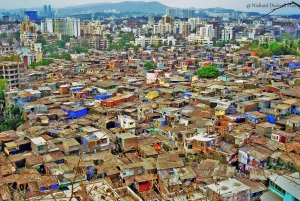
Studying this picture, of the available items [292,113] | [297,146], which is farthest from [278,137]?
[292,113]

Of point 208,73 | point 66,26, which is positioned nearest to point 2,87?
point 208,73

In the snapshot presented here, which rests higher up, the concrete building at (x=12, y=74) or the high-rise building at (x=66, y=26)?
the high-rise building at (x=66, y=26)

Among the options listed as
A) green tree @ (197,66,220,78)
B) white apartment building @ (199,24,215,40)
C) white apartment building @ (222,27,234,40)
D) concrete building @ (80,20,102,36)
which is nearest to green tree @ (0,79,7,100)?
green tree @ (197,66,220,78)

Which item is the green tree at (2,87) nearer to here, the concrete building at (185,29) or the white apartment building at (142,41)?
the white apartment building at (142,41)

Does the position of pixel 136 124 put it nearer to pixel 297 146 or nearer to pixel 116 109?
pixel 116 109

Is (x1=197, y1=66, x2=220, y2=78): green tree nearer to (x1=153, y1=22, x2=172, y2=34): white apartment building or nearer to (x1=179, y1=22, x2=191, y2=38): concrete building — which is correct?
(x1=179, y1=22, x2=191, y2=38): concrete building

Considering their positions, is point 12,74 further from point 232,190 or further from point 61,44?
point 61,44

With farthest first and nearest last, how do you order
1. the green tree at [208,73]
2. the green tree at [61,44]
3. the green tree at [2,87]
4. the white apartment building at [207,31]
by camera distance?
the white apartment building at [207,31] < the green tree at [61,44] < the green tree at [208,73] < the green tree at [2,87]

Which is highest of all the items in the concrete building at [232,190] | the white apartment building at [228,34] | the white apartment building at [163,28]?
the white apartment building at [163,28]

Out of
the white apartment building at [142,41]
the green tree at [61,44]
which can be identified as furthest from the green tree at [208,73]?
the green tree at [61,44]
